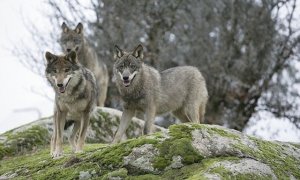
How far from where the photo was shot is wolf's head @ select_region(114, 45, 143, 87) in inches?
380

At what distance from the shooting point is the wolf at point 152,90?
9.84 meters

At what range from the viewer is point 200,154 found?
20.9 feet

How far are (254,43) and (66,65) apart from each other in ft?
47.4

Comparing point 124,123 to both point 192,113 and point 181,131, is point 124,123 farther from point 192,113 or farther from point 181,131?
point 181,131

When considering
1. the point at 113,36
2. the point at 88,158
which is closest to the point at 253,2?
the point at 113,36

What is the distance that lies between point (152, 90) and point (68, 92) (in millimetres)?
1745

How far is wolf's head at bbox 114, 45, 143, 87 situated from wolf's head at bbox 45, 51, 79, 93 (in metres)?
0.81

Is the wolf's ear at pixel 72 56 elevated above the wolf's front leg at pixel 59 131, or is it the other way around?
the wolf's ear at pixel 72 56

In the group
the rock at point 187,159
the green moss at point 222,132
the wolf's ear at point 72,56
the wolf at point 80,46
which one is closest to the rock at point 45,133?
the wolf at point 80,46

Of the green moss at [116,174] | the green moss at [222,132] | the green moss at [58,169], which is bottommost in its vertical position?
the green moss at [116,174]

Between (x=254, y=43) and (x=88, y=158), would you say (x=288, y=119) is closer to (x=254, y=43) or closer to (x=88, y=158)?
(x=254, y=43)

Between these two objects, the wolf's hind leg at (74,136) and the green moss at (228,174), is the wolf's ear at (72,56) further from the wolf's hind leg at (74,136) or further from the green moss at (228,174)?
the green moss at (228,174)

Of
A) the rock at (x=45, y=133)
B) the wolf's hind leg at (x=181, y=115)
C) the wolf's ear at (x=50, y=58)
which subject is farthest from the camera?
the wolf's hind leg at (x=181, y=115)

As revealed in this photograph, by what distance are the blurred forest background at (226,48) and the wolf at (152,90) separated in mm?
9889
